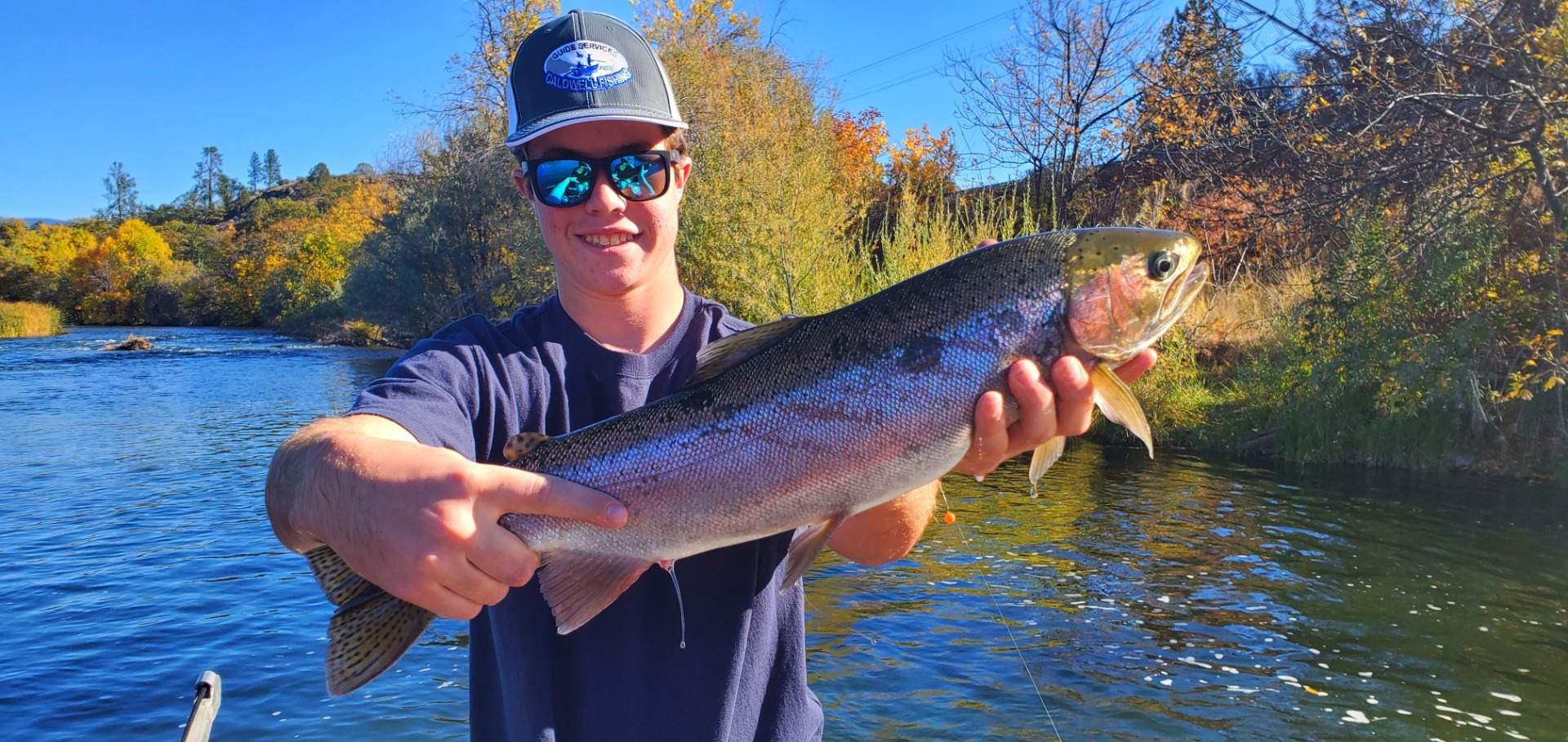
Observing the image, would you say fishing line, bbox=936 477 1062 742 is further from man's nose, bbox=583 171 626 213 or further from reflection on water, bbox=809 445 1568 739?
man's nose, bbox=583 171 626 213

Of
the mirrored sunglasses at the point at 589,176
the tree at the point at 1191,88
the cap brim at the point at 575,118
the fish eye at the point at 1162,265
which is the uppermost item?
the tree at the point at 1191,88

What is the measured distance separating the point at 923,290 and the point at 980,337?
0.20 m

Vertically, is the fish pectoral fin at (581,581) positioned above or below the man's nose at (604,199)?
below

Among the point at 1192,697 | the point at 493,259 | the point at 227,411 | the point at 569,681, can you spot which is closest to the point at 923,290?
the point at 569,681

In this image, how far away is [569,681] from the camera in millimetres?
2381

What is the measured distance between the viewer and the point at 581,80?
95.9 inches

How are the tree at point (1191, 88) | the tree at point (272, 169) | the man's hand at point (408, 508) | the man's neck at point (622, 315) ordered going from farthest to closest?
the tree at point (272, 169) → the tree at point (1191, 88) → the man's neck at point (622, 315) → the man's hand at point (408, 508)

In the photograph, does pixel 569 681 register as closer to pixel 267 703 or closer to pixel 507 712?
pixel 507 712

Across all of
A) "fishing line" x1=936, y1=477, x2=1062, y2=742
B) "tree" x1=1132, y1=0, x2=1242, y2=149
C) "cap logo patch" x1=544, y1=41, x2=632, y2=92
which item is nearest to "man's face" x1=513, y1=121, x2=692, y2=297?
"cap logo patch" x1=544, y1=41, x2=632, y2=92

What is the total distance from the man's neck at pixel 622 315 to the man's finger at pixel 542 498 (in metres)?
0.65

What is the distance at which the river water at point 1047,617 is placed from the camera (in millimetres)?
7031

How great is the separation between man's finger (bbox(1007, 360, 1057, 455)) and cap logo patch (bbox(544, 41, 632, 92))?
1246mm

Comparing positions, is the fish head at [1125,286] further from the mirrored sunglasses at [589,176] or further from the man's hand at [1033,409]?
the mirrored sunglasses at [589,176]

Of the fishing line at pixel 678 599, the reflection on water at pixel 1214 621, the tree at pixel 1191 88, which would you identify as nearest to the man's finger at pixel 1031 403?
the fishing line at pixel 678 599
